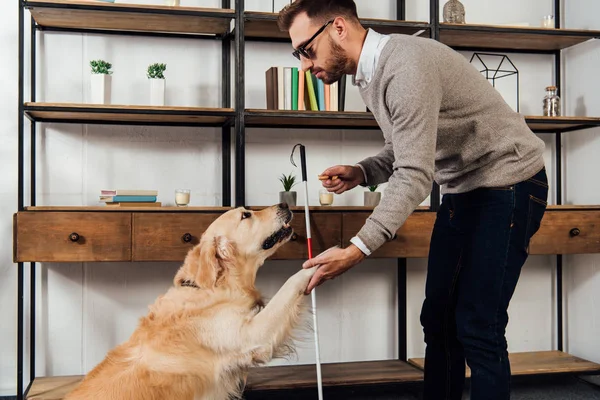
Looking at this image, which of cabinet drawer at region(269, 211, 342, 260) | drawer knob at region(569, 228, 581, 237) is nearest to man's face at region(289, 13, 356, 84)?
Result: cabinet drawer at region(269, 211, 342, 260)

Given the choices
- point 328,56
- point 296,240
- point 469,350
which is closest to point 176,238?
point 296,240

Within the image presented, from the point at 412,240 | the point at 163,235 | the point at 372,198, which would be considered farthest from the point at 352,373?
the point at 163,235

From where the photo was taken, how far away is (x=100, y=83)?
301 centimetres

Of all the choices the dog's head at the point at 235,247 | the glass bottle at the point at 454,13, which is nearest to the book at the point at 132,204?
the dog's head at the point at 235,247

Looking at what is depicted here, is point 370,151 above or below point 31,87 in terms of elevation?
below

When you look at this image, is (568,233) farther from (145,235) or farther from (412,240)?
(145,235)

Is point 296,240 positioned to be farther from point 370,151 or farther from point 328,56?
point 328,56

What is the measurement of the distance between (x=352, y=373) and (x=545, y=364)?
3.44 ft

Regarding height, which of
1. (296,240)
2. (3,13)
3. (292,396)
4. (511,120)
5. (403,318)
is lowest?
(292,396)

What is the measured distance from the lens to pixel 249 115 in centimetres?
299

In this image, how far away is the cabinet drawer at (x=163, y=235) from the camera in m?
2.78

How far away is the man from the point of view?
1.75 meters

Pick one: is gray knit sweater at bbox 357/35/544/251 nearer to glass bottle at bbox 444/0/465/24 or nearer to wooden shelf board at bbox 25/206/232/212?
wooden shelf board at bbox 25/206/232/212

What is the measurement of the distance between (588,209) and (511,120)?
1.53 meters
